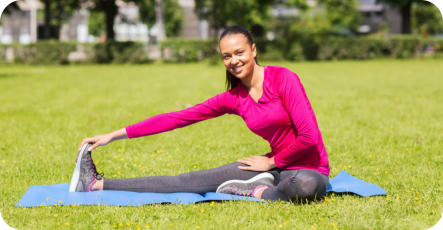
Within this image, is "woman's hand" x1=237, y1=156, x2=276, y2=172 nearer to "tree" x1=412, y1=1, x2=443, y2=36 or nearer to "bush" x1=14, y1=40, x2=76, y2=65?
"bush" x1=14, y1=40, x2=76, y2=65

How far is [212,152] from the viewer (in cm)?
628

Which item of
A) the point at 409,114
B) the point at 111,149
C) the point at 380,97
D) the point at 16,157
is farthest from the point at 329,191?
the point at 380,97

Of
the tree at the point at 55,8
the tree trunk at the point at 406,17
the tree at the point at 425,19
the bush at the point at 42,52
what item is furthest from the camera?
the tree at the point at 425,19

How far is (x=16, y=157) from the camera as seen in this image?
6020 mm

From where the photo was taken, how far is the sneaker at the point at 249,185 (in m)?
4.12

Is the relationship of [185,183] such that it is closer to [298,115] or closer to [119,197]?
[119,197]

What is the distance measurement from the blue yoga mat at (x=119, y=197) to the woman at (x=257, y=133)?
9 cm

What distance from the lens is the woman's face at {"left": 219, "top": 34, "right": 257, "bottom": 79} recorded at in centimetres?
374

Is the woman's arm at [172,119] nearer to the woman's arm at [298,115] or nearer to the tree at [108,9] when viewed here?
the woman's arm at [298,115]

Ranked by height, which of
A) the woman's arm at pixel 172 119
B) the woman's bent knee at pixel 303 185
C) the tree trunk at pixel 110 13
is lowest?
the woman's bent knee at pixel 303 185

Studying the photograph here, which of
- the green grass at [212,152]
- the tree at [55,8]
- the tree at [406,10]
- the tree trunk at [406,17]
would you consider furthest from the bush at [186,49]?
the tree trunk at [406,17]

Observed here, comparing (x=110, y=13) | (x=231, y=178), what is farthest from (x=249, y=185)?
(x=110, y=13)

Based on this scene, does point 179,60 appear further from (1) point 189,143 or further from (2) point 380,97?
(1) point 189,143

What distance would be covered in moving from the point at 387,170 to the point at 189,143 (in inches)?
114
